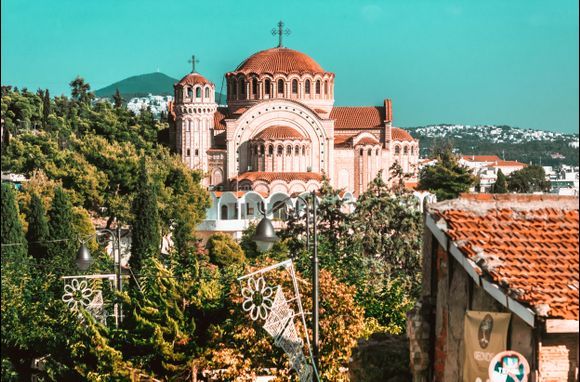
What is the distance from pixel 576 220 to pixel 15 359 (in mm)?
15495

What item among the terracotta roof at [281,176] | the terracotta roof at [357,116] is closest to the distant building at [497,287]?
the terracotta roof at [281,176]

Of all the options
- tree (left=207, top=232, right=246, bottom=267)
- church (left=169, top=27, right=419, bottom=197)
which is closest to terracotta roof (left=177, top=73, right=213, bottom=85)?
church (left=169, top=27, right=419, bottom=197)

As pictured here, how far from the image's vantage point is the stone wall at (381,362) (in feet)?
44.1

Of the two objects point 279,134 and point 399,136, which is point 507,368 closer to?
point 279,134

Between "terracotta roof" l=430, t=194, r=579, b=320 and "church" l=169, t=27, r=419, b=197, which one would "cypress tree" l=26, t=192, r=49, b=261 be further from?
"church" l=169, t=27, r=419, b=197

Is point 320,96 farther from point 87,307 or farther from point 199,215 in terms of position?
point 87,307

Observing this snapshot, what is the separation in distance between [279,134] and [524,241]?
241 feet

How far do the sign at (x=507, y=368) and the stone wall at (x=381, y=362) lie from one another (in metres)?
3.22

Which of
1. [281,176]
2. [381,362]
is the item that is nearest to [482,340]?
[381,362]

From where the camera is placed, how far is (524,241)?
37.6 ft

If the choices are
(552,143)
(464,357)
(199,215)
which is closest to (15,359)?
(464,357)

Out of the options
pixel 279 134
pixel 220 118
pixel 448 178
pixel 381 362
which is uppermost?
pixel 220 118

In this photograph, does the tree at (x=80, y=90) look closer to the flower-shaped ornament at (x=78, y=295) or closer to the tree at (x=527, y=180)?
the tree at (x=527, y=180)

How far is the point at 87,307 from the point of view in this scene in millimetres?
25062
